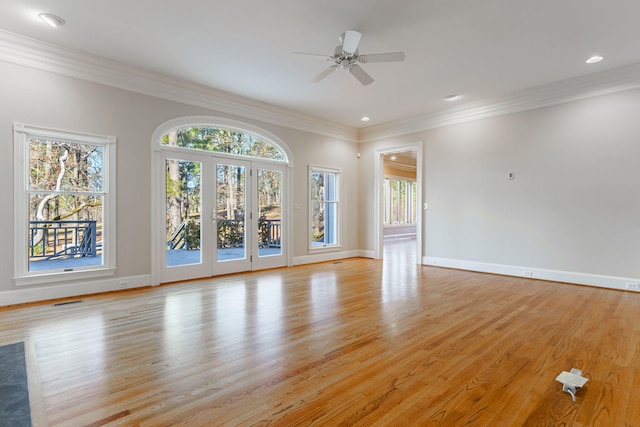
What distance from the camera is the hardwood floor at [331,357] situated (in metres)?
1.83

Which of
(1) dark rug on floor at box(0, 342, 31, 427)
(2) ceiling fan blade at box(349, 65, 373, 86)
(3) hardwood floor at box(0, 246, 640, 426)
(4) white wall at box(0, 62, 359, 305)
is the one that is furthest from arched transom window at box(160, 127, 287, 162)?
(1) dark rug on floor at box(0, 342, 31, 427)

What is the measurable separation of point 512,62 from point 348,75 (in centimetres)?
221

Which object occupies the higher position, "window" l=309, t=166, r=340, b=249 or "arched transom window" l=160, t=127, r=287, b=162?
"arched transom window" l=160, t=127, r=287, b=162

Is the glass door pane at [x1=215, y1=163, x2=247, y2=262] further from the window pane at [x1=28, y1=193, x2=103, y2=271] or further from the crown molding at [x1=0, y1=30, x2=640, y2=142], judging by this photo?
the window pane at [x1=28, y1=193, x2=103, y2=271]

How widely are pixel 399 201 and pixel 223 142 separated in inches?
374

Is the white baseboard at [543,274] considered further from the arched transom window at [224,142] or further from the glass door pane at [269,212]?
the arched transom window at [224,142]

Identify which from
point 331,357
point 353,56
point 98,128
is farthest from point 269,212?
point 331,357

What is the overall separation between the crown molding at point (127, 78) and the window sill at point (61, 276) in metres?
2.57

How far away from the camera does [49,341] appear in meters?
2.82

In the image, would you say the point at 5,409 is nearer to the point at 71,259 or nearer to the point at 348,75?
the point at 71,259

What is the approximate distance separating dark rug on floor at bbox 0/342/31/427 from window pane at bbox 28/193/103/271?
1.77 meters

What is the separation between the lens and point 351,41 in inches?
134

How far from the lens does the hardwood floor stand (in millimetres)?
1834

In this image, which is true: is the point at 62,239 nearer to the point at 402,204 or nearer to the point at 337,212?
the point at 337,212
